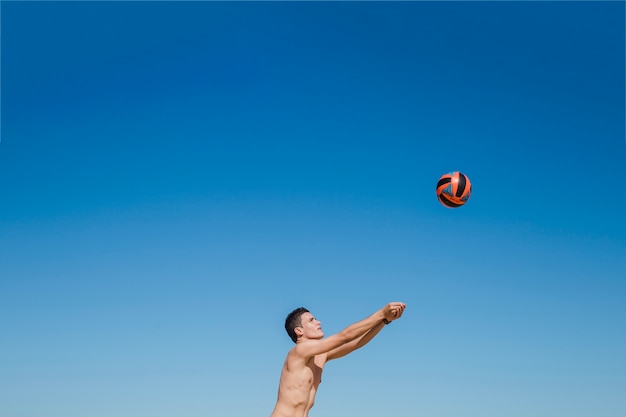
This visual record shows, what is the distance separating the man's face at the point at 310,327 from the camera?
12195 millimetres

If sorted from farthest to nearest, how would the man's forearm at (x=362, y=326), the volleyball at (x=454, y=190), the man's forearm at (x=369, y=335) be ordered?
the volleyball at (x=454, y=190), the man's forearm at (x=369, y=335), the man's forearm at (x=362, y=326)

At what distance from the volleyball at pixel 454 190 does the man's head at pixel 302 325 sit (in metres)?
4.97

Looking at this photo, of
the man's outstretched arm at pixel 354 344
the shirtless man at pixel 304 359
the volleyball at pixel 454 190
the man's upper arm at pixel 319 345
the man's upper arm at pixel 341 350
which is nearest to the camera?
the man's upper arm at pixel 319 345

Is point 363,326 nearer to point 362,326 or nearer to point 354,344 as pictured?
point 362,326

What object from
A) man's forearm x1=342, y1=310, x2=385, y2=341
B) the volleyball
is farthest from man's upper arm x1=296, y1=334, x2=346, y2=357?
the volleyball

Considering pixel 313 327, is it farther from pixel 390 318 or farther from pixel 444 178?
pixel 444 178

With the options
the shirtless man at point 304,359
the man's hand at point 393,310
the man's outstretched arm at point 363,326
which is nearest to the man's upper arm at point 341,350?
the shirtless man at point 304,359

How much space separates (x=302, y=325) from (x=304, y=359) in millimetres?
640

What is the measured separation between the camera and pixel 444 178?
1612 centimetres

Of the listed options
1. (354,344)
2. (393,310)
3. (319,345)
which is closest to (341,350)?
(354,344)

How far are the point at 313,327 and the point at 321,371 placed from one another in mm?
960

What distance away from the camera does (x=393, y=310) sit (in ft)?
35.6

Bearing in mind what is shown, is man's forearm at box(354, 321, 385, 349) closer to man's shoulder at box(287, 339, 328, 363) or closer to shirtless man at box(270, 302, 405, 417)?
shirtless man at box(270, 302, 405, 417)

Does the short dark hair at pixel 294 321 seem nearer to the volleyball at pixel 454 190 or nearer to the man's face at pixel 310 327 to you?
the man's face at pixel 310 327
